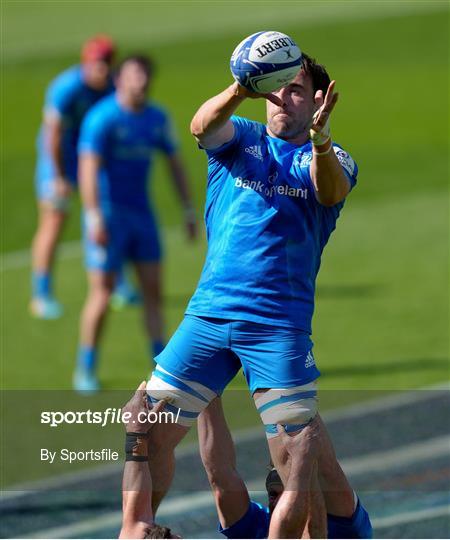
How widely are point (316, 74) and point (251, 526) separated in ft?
8.89

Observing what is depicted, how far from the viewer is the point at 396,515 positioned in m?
9.39

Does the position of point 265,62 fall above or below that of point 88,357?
above

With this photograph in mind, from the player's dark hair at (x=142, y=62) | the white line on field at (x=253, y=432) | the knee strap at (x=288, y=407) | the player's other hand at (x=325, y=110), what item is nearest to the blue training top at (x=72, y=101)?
the player's dark hair at (x=142, y=62)

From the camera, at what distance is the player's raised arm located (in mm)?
6434

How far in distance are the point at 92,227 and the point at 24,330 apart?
277 centimetres

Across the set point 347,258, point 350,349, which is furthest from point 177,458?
point 347,258

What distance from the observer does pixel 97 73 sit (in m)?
13.4

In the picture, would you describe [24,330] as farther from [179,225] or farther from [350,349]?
[179,225]

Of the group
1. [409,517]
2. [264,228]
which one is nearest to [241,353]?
[264,228]

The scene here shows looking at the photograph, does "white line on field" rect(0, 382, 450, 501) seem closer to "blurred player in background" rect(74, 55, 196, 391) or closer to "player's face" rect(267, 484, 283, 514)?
Result: "blurred player in background" rect(74, 55, 196, 391)

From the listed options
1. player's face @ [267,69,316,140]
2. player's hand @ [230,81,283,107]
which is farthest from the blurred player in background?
player's hand @ [230,81,283,107]

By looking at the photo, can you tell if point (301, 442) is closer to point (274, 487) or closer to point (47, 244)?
point (274, 487)

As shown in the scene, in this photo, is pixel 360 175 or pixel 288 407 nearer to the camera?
pixel 288 407

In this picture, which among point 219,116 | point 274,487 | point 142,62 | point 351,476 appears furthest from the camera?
point 142,62
